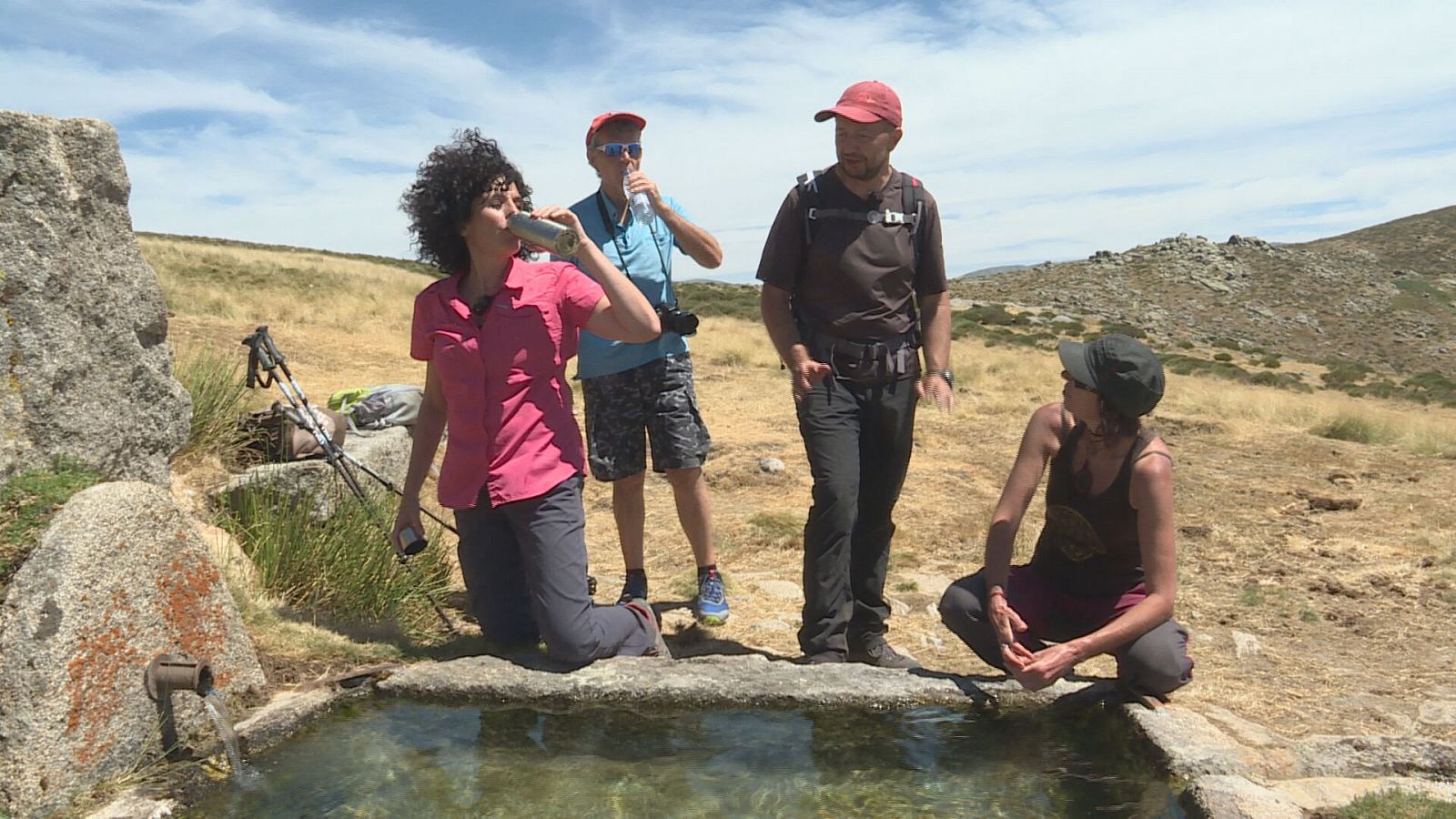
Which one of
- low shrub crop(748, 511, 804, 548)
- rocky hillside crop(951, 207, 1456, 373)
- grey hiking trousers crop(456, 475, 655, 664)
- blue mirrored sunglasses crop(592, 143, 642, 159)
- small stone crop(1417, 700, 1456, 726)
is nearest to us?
grey hiking trousers crop(456, 475, 655, 664)

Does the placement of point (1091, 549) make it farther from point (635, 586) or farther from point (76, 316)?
point (76, 316)

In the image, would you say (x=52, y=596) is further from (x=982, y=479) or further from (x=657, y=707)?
(x=982, y=479)

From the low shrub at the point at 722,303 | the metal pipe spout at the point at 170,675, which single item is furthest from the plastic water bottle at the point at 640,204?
the low shrub at the point at 722,303

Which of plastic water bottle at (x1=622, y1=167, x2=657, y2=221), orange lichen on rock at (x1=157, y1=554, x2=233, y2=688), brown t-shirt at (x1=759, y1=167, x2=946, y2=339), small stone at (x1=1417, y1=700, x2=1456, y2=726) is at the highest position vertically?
plastic water bottle at (x1=622, y1=167, x2=657, y2=221)

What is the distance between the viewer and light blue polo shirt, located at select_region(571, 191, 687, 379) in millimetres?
4312

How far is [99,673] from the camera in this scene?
273 cm

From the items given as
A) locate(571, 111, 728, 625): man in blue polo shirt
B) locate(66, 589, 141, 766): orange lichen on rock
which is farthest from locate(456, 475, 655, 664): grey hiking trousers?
locate(66, 589, 141, 766): orange lichen on rock

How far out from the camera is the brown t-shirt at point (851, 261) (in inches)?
155

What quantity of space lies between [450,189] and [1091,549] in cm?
237

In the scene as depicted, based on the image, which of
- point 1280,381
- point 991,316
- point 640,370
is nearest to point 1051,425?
point 640,370

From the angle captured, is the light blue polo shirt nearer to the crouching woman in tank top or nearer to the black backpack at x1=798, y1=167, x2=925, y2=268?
the black backpack at x1=798, y1=167, x2=925, y2=268

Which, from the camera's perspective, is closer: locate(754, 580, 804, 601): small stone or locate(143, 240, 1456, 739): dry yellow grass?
locate(143, 240, 1456, 739): dry yellow grass

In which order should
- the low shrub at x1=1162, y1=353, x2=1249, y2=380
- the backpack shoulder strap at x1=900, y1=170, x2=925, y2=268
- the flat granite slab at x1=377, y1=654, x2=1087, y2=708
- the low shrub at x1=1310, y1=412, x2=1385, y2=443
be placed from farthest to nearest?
the low shrub at x1=1162, y1=353, x2=1249, y2=380 < the low shrub at x1=1310, y1=412, x2=1385, y2=443 < the backpack shoulder strap at x1=900, y1=170, x2=925, y2=268 < the flat granite slab at x1=377, y1=654, x2=1087, y2=708

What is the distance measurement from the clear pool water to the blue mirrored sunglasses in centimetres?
205
